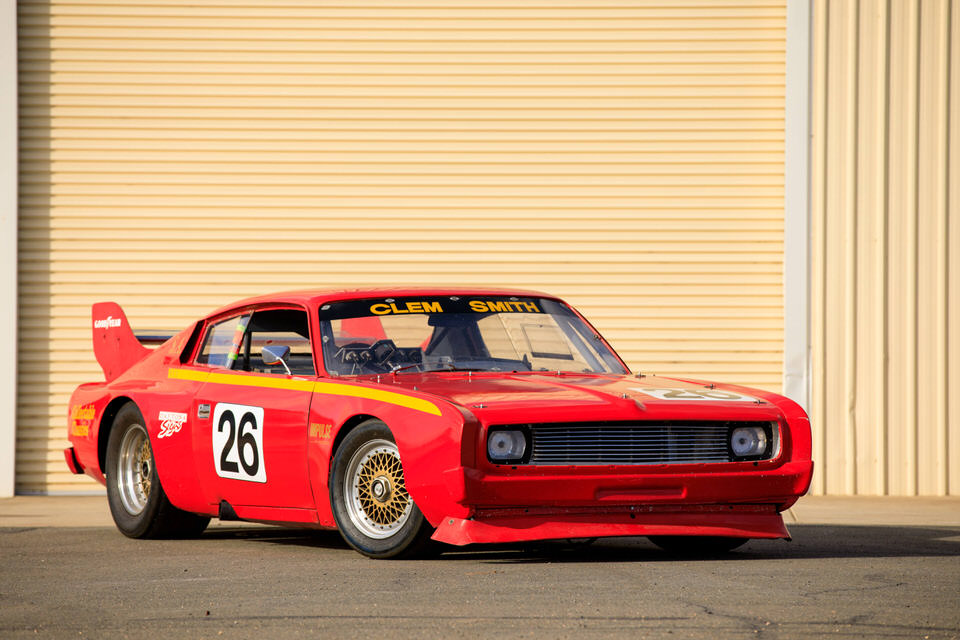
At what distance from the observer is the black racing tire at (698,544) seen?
666cm

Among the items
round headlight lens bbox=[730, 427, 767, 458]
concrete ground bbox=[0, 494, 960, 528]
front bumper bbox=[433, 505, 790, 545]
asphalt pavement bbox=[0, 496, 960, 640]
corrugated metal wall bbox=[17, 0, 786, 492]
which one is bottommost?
concrete ground bbox=[0, 494, 960, 528]

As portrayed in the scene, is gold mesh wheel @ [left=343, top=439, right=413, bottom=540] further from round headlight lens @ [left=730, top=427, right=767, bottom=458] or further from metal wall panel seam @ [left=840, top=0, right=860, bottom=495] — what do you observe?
metal wall panel seam @ [left=840, top=0, right=860, bottom=495]

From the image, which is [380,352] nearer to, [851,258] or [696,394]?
[696,394]

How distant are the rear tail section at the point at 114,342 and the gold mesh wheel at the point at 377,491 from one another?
2.88 metres

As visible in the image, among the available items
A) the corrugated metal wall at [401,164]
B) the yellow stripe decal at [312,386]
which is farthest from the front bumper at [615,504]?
the corrugated metal wall at [401,164]

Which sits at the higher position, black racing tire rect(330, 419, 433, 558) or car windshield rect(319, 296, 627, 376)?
car windshield rect(319, 296, 627, 376)

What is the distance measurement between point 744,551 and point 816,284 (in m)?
5.32

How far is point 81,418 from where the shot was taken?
8453 mm

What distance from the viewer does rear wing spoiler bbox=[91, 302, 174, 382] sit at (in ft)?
28.7

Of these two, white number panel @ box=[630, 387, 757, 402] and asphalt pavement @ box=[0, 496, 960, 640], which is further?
white number panel @ box=[630, 387, 757, 402]

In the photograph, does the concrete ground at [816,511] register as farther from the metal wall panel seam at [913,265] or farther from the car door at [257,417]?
the car door at [257,417]

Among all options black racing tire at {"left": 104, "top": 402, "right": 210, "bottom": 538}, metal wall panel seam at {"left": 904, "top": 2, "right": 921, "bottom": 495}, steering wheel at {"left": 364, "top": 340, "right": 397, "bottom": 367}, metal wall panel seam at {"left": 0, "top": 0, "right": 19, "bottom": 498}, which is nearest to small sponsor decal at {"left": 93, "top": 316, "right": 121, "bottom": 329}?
black racing tire at {"left": 104, "top": 402, "right": 210, "bottom": 538}

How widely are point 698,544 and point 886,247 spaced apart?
18.1ft

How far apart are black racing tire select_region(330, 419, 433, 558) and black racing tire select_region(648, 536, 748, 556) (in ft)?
4.52
